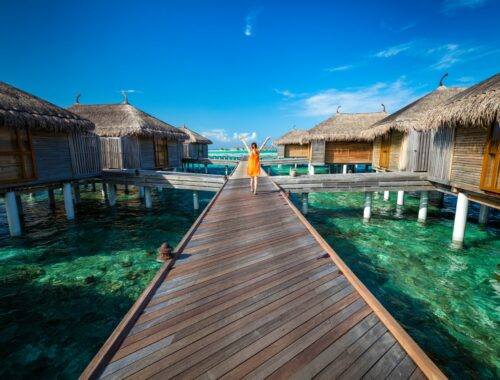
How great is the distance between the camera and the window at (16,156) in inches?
350

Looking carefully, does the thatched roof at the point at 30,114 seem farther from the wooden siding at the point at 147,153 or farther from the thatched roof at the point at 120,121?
the wooden siding at the point at 147,153

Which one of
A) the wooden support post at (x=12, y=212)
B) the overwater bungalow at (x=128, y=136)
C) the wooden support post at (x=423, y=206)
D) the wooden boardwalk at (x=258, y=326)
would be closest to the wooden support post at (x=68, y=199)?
the wooden support post at (x=12, y=212)

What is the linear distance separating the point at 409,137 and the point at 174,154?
17667mm

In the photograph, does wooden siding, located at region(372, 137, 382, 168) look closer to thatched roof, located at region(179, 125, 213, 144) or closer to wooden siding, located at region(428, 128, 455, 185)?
wooden siding, located at region(428, 128, 455, 185)

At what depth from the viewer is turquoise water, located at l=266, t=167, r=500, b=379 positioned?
14.2 ft

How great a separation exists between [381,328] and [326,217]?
392 inches

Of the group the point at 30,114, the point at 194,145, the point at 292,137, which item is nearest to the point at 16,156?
the point at 30,114

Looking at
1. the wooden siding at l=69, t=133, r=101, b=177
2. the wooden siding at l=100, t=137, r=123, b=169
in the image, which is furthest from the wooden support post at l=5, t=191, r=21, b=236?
the wooden siding at l=100, t=137, r=123, b=169

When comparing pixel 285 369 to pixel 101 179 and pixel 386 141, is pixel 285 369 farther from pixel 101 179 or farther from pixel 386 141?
pixel 386 141

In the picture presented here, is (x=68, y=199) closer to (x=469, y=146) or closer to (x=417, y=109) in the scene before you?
(x=469, y=146)

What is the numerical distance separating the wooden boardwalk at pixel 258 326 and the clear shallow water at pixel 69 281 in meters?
2.71

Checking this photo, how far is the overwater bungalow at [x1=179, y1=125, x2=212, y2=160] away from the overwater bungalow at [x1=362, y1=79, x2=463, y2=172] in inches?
862

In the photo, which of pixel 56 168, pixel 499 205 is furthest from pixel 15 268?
pixel 499 205

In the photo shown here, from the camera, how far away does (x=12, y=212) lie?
9.29 meters
